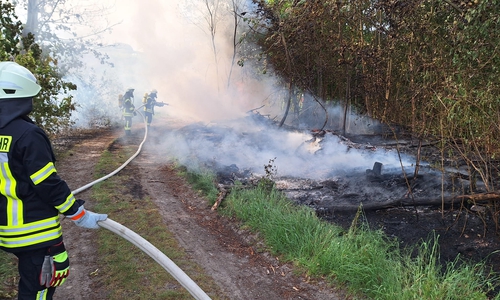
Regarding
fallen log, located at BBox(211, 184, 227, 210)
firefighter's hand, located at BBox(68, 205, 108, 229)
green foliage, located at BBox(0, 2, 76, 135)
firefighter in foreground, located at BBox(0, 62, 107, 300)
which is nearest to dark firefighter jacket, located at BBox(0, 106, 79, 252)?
firefighter in foreground, located at BBox(0, 62, 107, 300)

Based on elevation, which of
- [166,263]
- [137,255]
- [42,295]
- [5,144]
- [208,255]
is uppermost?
[5,144]

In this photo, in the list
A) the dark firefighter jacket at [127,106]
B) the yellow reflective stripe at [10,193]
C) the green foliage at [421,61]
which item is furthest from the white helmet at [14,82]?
the dark firefighter jacket at [127,106]

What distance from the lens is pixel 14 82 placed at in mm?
2344

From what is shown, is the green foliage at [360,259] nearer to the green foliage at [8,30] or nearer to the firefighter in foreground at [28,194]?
the firefighter in foreground at [28,194]

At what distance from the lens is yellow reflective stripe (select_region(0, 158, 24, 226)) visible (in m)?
2.31

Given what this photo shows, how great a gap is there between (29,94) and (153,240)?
9.41ft

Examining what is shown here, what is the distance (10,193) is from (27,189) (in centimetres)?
11

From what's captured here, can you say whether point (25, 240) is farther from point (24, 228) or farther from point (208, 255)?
point (208, 255)

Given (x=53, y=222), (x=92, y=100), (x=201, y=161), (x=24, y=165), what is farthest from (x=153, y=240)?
(x=92, y=100)

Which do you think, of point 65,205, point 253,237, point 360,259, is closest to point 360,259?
point 360,259

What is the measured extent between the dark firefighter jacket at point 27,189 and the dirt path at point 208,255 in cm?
140

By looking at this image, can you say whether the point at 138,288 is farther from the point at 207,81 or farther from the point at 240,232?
the point at 207,81

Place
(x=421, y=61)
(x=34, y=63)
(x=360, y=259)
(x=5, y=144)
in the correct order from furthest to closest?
(x=34, y=63)
(x=421, y=61)
(x=360, y=259)
(x=5, y=144)

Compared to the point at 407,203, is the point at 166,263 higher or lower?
higher
